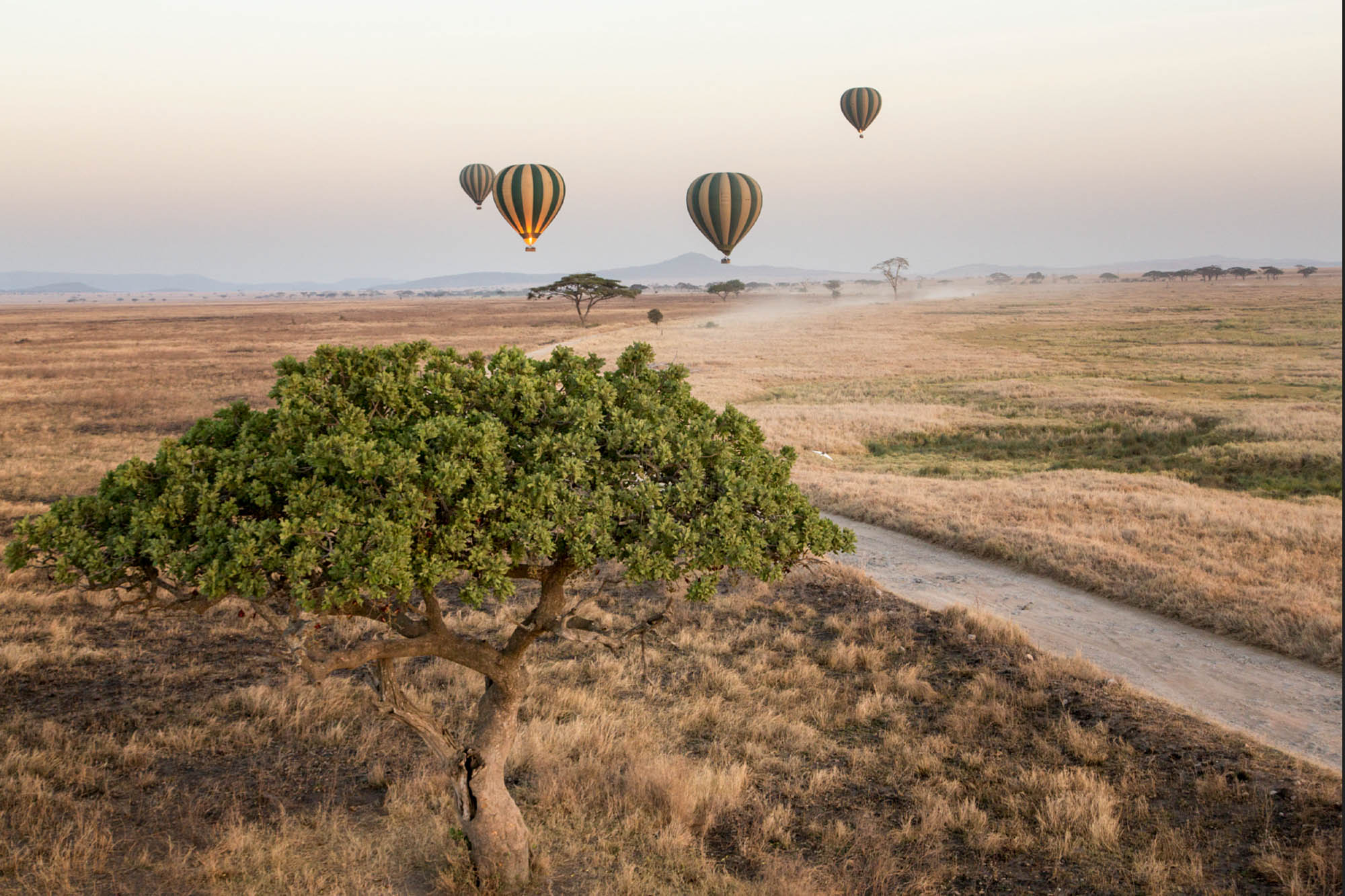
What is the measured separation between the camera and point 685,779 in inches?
415

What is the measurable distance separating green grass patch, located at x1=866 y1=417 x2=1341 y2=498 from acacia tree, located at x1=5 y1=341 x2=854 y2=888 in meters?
24.9

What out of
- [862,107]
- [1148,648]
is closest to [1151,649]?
[1148,648]

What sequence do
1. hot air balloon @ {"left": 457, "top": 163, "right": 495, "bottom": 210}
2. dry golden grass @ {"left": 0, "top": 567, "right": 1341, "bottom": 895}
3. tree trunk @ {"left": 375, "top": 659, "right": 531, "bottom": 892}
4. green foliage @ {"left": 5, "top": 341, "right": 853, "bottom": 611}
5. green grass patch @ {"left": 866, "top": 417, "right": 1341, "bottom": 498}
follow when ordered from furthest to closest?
hot air balloon @ {"left": 457, "top": 163, "right": 495, "bottom": 210} < green grass patch @ {"left": 866, "top": 417, "right": 1341, "bottom": 498} < dry golden grass @ {"left": 0, "top": 567, "right": 1341, "bottom": 895} < tree trunk @ {"left": 375, "top": 659, "right": 531, "bottom": 892} < green foliage @ {"left": 5, "top": 341, "right": 853, "bottom": 611}

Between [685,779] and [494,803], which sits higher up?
[494,803]

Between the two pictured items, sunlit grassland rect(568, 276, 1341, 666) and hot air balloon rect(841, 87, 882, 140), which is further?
hot air balloon rect(841, 87, 882, 140)

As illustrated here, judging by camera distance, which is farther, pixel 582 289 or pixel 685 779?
pixel 582 289

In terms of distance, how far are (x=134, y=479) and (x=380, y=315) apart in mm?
165274

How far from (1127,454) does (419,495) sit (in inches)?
1331

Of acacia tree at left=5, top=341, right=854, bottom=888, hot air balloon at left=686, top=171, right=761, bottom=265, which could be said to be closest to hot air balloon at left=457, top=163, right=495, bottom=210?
hot air balloon at left=686, top=171, right=761, bottom=265

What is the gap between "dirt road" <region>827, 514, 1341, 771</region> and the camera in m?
12.5

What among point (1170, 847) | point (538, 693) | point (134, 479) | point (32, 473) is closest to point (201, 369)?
point (32, 473)

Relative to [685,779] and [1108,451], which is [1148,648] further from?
[1108,451]

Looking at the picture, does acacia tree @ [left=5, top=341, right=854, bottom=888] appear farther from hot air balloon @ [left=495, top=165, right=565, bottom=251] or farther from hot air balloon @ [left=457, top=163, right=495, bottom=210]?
hot air balloon @ [left=457, top=163, right=495, bottom=210]

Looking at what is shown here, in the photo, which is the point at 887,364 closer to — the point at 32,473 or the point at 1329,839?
the point at 32,473
